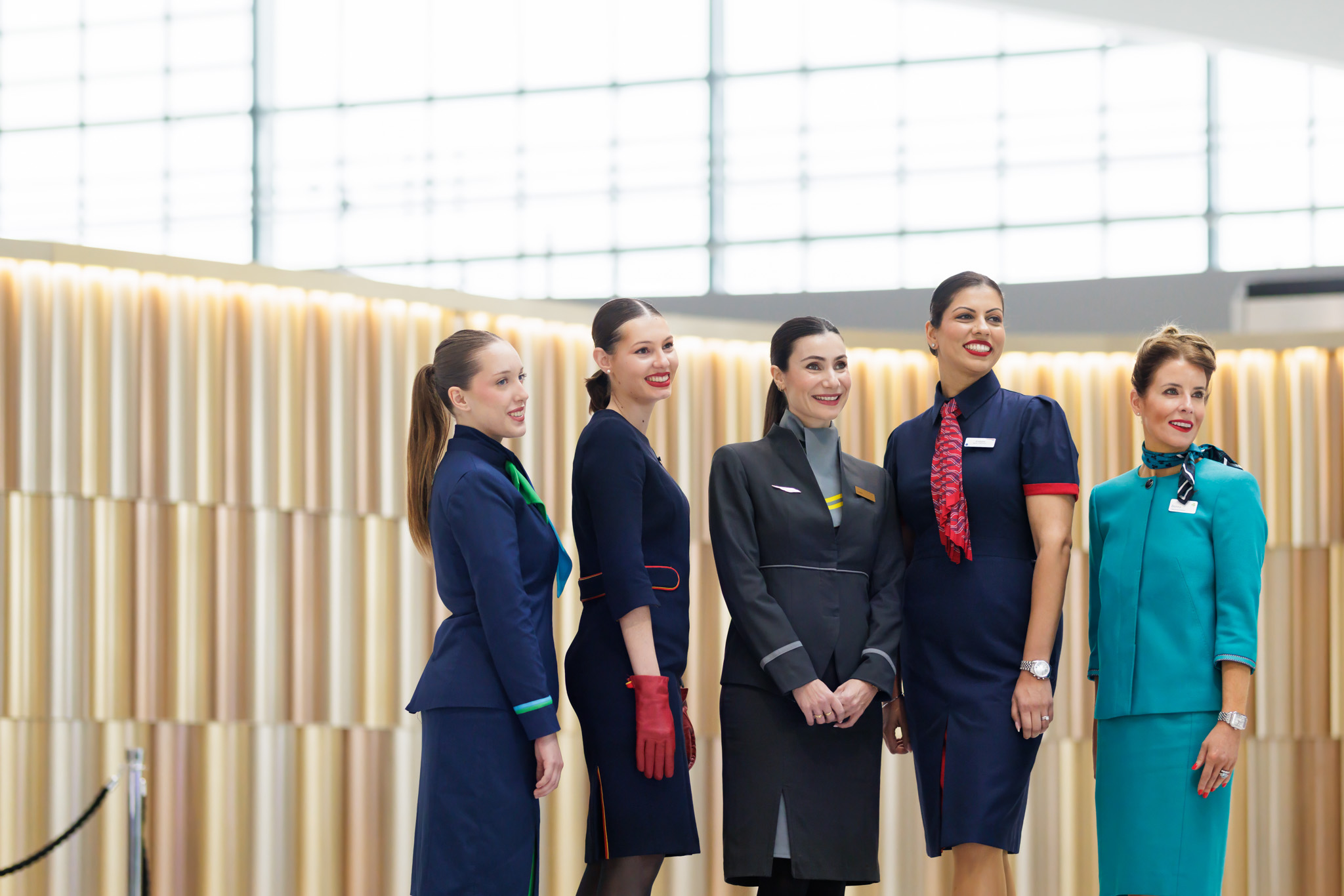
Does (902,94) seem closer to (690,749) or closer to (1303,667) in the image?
(1303,667)

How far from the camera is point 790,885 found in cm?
285

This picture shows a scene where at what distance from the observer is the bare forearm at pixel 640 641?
2.72 meters

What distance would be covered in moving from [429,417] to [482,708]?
2.20 feet

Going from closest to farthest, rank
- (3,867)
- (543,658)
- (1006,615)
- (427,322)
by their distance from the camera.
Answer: (543,658) < (1006,615) < (3,867) < (427,322)

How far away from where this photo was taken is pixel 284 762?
477 cm

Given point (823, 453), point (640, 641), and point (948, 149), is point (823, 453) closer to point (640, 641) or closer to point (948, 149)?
point (640, 641)

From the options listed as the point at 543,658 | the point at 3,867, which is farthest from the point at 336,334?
the point at 543,658

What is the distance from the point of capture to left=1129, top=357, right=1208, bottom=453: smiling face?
114 inches

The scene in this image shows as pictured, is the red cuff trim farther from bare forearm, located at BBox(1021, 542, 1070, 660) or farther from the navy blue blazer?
the navy blue blazer

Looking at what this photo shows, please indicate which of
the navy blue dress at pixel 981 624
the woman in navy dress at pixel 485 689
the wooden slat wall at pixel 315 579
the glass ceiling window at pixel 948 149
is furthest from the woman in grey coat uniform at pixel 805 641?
the glass ceiling window at pixel 948 149

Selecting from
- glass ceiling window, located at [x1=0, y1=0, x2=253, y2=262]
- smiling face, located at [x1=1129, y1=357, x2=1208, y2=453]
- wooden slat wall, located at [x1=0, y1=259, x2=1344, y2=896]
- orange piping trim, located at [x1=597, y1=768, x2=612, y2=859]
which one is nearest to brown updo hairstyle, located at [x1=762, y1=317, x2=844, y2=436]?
smiling face, located at [x1=1129, y1=357, x2=1208, y2=453]

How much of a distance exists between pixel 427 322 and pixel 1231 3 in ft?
11.5

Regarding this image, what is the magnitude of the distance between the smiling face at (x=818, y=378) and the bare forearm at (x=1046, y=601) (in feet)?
1.83

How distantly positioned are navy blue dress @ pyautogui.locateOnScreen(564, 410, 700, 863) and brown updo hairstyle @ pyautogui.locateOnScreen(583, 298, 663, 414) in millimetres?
111
